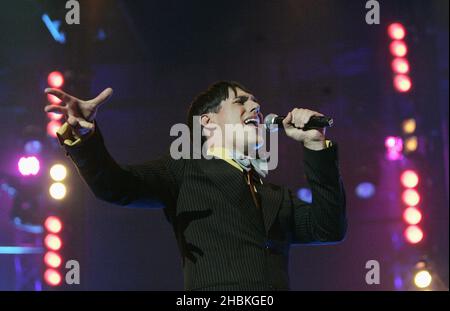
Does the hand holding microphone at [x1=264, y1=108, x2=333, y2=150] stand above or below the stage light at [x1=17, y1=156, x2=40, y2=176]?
below

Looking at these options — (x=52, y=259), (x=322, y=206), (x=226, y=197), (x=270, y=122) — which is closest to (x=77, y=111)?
(x=226, y=197)

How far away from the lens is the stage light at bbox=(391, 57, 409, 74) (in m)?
3.14

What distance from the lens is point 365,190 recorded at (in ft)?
10.5

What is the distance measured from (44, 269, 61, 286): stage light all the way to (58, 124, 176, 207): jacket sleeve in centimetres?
147

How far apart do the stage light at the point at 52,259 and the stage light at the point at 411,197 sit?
1.93 m

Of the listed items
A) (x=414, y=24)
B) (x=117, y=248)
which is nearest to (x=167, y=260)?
(x=117, y=248)

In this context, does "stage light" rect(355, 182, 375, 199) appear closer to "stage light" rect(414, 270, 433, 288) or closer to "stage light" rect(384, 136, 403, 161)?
"stage light" rect(384, 136, 403, 161)

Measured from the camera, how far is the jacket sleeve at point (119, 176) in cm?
131

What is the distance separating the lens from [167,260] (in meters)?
2.92

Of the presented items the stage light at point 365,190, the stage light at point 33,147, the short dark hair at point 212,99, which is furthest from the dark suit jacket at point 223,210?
the stage light at point 365,190

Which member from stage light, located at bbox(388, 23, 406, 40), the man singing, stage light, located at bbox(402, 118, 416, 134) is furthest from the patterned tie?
stage light, located at bbox(388, 23, 406, 40)

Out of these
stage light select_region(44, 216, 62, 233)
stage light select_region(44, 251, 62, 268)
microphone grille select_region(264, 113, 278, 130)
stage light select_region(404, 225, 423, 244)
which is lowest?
stage light select_region(44, 251, 62, 268)

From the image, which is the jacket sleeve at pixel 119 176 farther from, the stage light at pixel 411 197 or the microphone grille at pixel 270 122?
the stage light at pixel 411 197

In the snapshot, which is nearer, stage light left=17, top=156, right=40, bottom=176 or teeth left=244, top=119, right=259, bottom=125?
teeth left=244, top=119, right=259, bottom=125
